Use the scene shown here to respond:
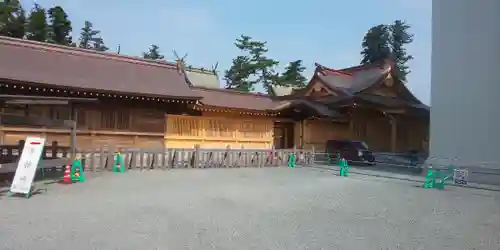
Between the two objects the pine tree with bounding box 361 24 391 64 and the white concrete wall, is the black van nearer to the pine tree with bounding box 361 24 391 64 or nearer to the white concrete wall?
the white concrete wall

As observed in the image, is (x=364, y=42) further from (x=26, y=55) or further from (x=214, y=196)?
(x=214, y=196)

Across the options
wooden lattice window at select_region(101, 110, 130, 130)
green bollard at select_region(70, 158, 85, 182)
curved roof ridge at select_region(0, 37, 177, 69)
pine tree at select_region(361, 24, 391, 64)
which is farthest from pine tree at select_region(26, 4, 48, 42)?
pine tree at select_region(361, 24, 391, 64)

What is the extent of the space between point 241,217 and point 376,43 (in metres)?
49.4

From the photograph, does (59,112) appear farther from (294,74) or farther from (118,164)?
(294,74)

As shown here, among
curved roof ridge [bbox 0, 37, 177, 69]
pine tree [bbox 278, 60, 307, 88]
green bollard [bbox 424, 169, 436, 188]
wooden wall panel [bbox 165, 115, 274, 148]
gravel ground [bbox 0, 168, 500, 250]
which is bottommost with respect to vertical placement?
gravel ground [bbox 0, 168, 500, 250]

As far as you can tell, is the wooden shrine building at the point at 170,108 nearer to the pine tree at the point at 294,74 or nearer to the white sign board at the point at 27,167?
the white sign board at the point at 27,167

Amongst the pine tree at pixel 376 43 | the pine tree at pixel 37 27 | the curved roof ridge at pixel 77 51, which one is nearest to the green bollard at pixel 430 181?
the curved roof ridge at pixel 77 51

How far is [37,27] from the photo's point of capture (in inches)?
1433

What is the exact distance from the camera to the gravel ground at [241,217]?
16.5ft

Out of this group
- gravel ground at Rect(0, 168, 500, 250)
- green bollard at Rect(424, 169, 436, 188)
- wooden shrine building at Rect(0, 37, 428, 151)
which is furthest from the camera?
wooden shrine building at Rect(0, 37, 428, 151)

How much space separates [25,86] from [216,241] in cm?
1182

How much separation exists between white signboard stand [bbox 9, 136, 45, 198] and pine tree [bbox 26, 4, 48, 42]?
32.9 m

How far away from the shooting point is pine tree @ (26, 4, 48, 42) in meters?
36.3

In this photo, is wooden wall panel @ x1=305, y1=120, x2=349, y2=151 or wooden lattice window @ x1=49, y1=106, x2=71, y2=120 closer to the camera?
wooden lattice window @ x1=49, y1=106, x2=71, y2=120
